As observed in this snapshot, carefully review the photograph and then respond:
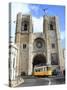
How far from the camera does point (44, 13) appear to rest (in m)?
2.61

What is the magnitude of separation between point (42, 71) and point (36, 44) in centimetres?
28

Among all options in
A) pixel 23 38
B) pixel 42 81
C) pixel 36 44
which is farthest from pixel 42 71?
pixel 23 38

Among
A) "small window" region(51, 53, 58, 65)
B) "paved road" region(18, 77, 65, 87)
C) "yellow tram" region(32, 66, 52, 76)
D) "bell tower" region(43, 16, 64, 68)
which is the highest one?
"bell tower" region(43, 16, 64, 68)

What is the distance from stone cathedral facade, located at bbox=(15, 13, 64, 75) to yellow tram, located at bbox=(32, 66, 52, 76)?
0.04m

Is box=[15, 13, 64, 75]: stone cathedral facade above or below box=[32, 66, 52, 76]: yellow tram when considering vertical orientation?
above

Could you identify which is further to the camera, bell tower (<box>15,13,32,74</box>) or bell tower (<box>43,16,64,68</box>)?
bell tower (<box>43,16,64,68</box>)

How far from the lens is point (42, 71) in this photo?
8.50ft

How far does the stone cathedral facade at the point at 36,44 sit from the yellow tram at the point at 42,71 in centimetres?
4

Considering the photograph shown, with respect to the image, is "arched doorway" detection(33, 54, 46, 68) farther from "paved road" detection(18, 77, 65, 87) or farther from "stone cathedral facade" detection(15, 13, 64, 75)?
"paved road" detection(18, 77, 65, 87)

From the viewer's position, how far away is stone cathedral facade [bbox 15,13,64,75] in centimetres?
251

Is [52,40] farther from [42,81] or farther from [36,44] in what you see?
[42,81]

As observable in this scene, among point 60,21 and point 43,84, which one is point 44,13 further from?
point 43,84

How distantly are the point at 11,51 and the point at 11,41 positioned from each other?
0.31 ft

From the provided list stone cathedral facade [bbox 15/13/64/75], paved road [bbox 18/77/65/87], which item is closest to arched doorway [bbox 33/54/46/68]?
stone cathedral facade [bbox 15/13/64/75]
